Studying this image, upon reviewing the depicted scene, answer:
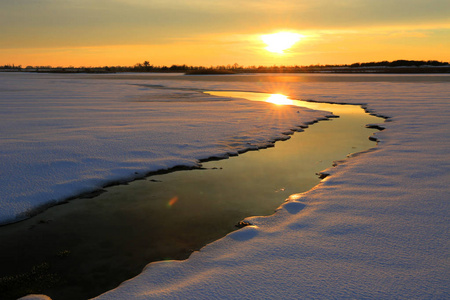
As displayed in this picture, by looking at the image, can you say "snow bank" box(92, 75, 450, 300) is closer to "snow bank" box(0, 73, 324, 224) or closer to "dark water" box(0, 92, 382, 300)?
"dark water" box(0, 92, 382, 300)

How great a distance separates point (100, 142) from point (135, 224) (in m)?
3.95

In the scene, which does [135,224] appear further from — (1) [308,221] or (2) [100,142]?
(2) [100,142]

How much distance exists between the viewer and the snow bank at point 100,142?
5008mm

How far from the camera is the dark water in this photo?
3.06m

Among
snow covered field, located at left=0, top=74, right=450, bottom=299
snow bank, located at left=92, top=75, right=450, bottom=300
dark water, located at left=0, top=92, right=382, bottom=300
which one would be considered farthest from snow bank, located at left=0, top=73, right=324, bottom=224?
snow bank, located at left=92, top=75, right=450, bottom=300

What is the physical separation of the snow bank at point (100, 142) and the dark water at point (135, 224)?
0.44m

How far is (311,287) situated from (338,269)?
0.38m

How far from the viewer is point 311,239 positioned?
11.3 feet

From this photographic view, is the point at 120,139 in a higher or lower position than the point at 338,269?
higher

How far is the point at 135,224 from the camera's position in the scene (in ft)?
13.3

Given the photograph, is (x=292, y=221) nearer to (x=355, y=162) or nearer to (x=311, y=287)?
(x=311, y=287)

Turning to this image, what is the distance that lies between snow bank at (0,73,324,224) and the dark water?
0.44 m

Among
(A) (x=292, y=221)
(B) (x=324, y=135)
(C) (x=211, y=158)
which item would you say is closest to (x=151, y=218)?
(A) (x=292, y=221)

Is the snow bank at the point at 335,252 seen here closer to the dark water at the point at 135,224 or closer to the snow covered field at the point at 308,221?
the snow covered field at the point at 308,221
